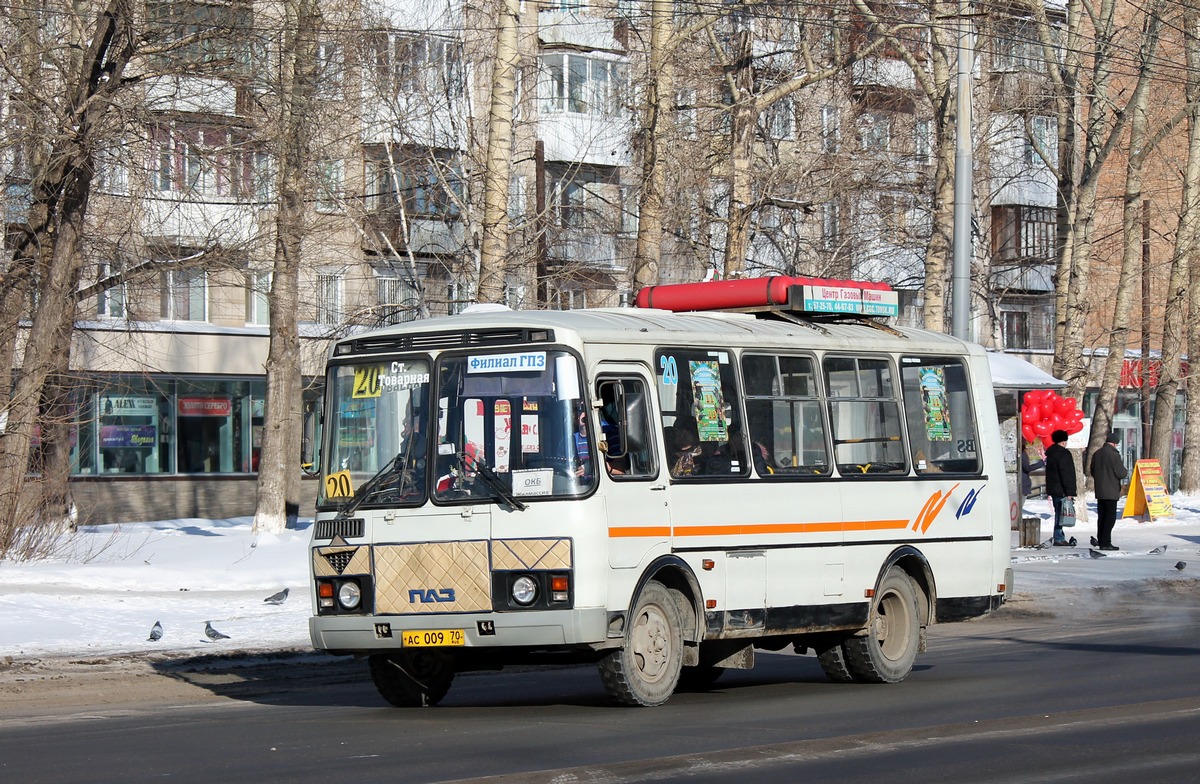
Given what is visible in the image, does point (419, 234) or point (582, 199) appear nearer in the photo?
point (419, 234)

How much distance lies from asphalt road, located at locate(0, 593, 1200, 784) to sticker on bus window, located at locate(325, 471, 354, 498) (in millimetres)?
1492

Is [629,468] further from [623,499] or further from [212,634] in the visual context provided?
[212,634]

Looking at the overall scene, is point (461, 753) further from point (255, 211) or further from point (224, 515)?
point (224, 515)

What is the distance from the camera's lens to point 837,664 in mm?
13773

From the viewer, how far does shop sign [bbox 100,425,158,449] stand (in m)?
42.5

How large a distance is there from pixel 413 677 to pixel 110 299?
24.3 metres

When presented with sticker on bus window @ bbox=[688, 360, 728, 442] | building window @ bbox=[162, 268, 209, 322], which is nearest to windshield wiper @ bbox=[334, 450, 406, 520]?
sticker on bus window @ bbox=[688, 360, 728, 442]

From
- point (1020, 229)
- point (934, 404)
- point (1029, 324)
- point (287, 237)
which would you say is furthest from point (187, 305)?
point (934, 404)

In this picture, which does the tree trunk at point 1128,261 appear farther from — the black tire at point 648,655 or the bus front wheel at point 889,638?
the black tire at point 648,655

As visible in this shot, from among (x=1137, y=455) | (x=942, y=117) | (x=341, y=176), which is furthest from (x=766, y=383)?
(x=1137, y=455)

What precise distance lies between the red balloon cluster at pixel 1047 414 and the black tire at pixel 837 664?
19046mm

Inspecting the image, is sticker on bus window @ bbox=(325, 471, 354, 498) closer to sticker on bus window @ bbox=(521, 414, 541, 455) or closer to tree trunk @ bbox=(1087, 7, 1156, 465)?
sticker on bus window @ bbox=(521, 414, 541, 455)

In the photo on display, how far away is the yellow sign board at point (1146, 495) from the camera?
35281mm

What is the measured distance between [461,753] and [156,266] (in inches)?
756
